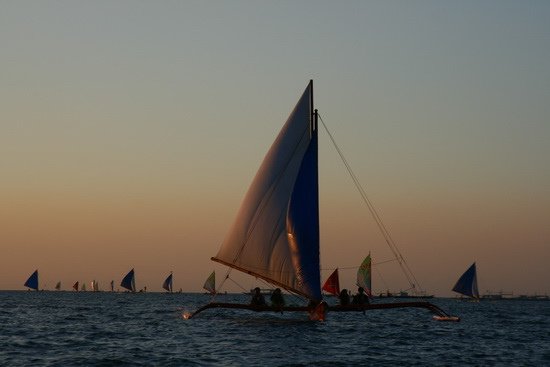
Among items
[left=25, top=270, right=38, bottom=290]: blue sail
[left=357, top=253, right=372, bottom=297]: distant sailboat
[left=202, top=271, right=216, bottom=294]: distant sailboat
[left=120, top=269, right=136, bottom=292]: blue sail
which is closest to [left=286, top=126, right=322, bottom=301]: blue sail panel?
[left=357, top=253, right=372, bottom=297]: distant sailboat

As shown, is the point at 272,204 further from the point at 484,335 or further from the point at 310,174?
the point at 484,335

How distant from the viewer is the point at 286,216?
144ft

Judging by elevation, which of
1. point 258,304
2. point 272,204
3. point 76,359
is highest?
point 272,204

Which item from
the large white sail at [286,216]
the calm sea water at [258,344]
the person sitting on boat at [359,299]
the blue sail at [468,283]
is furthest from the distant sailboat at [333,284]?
the blue sail at [468,283]

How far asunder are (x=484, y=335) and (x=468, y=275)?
8295 centimetres

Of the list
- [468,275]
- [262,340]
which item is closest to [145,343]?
[262,340]

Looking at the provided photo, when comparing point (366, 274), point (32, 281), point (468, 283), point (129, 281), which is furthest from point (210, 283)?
point (32, 281)

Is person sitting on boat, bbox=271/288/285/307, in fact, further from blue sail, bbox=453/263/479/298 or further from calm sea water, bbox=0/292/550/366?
blue sail, bbox=453/263/479/298

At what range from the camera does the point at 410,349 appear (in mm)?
37719

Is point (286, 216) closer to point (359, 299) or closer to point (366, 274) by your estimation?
point (359, 299)

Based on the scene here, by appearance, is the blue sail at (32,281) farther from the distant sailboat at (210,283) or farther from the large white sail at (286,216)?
the large white sail at (286,216)

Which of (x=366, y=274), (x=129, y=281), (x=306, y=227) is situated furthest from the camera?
(x=129, y=281)

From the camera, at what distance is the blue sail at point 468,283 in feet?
423

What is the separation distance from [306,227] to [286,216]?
123 cm
